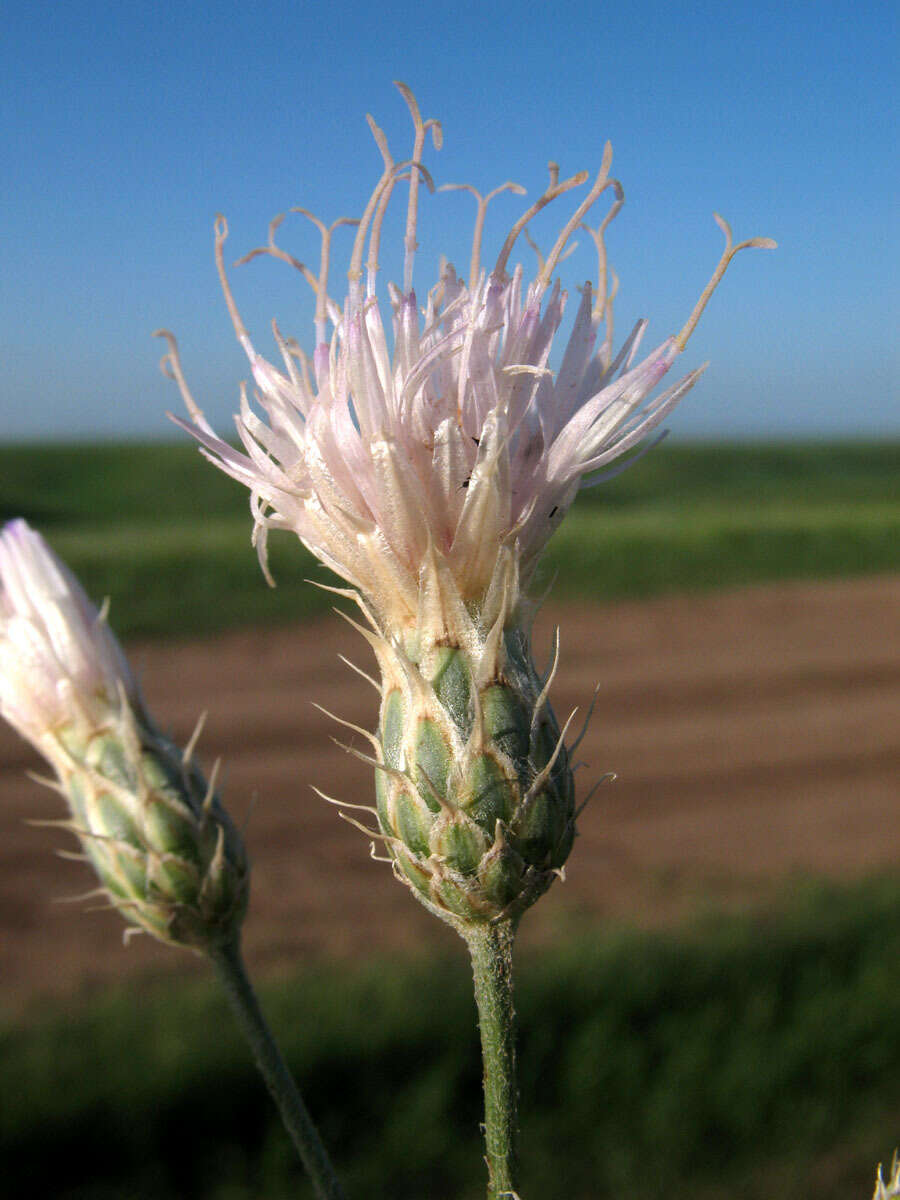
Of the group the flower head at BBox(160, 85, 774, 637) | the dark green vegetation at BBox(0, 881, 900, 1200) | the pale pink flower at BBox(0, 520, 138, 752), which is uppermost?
the flower head at BBox(160, 85, 774, 637)

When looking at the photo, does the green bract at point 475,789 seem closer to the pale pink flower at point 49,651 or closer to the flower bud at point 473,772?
the flower bud at point 473,772

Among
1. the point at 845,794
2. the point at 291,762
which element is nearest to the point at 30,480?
the point at 291,762

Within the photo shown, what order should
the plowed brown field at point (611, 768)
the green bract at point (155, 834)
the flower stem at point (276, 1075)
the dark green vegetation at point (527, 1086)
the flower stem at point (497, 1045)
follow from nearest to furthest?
the flower stem at point (497, 1045) → the flower stem at point (276, 1075) → the green bract at point (155, 834) → the dark green vegetation at point (527, 1086) → the plowed brown field at point (611, 768)

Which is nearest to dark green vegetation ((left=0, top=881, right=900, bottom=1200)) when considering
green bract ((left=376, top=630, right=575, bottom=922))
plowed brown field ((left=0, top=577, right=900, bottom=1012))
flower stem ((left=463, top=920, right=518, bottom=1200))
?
plowed brown field ((left=0, top=577, right=900, bottom=1012))

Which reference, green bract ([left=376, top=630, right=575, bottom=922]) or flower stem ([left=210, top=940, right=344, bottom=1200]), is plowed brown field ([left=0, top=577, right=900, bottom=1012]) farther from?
green bract ([left=376, top=630, right=575, bottom=922])

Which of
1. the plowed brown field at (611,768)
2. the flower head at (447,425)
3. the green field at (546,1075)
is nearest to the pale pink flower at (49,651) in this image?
the flower head at (447,425)

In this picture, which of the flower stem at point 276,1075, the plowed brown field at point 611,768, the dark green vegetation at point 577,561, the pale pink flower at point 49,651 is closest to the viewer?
the flower stem at point 276,1075

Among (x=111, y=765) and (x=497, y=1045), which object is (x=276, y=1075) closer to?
(x=497, y=1045)
